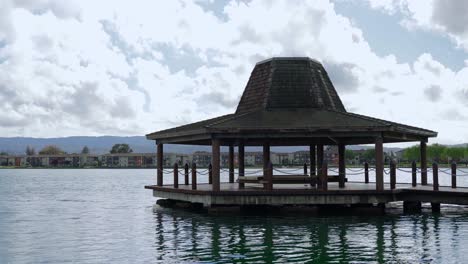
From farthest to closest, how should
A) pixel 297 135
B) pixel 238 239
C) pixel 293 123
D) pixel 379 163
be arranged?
pixel 293 123, pixel 379 163, pixel 297 135, pixel 238 239

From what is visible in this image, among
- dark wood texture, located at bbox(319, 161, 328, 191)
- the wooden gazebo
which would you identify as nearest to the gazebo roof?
the wooden gazebo

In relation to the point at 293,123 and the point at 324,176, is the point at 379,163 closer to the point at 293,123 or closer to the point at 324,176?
the point at 324,176

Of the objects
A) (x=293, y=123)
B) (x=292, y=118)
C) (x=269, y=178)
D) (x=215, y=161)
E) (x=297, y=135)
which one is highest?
(x=292, y=118)

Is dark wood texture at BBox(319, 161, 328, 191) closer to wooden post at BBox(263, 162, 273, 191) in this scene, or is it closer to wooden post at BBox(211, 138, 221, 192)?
wooden post at BBox(263, 162, 273, 191)

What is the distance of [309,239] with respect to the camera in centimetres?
2030

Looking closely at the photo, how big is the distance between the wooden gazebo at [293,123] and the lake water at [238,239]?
300cm

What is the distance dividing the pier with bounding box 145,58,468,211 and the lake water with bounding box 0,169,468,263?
86cm

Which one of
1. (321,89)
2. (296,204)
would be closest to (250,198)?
(296,204)

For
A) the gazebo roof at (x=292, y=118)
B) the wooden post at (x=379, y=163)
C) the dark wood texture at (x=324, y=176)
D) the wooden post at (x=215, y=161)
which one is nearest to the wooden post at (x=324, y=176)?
the dark wood texture at (x=324, y=176)

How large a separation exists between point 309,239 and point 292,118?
8590mm

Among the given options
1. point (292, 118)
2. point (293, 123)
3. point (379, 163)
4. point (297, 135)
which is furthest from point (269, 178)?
point (379, 163)

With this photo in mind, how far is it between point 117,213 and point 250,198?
32.7ft

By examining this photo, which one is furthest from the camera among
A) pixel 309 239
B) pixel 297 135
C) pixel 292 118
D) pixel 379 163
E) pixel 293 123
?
pixel 292 118

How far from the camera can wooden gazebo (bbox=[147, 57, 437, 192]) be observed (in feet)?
86.0
